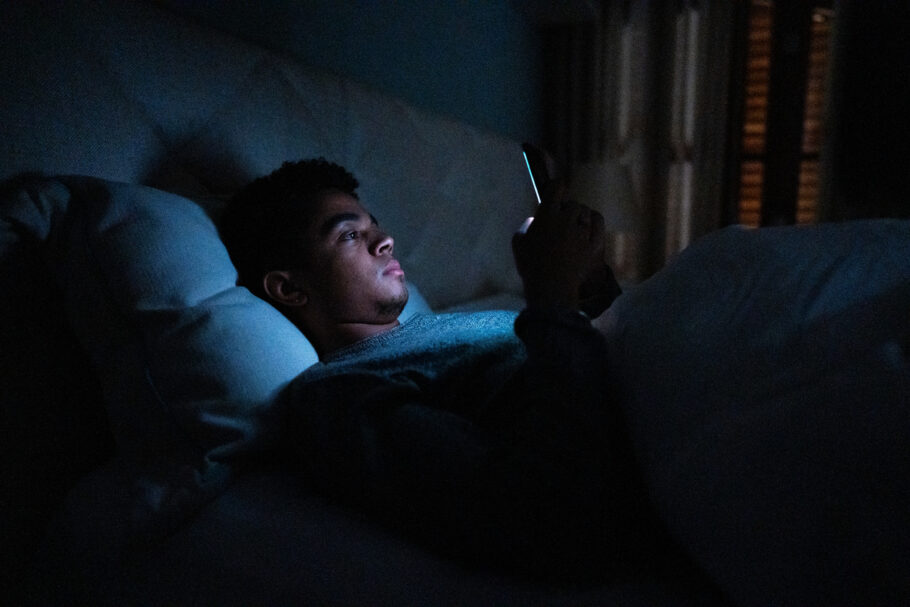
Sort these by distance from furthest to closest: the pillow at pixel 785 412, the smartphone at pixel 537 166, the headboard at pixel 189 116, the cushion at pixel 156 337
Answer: the smartphone at pixel 537 166 → the headboard at pixel 189 116 → the cushion at pixel 156 337 → the pillow at pixel 785 412

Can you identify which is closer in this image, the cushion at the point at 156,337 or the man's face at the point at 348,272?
the cushion at the point at 156,337

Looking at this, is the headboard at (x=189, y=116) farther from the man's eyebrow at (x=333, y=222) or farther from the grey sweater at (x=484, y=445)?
the grey sweater at (x=484, y=445)

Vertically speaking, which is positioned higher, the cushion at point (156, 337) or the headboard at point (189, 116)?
the headboard at point (189, 116)

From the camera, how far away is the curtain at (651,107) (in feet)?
10.4

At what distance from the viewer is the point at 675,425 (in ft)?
1.68

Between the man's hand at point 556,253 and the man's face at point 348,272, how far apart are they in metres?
0.29

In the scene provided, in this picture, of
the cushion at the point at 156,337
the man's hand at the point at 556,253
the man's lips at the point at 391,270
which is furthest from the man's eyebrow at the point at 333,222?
the man's hand at the point at 556,253

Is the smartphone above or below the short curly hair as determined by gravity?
above

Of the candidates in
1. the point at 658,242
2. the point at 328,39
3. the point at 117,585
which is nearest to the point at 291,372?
the point at 117,585

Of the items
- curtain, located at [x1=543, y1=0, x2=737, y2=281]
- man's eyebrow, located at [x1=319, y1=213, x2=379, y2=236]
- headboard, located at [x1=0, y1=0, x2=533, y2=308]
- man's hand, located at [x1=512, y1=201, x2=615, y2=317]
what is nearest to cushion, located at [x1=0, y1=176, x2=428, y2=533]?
A: headboard, located at [x1=0, y1=0, x2=533, y2=308]

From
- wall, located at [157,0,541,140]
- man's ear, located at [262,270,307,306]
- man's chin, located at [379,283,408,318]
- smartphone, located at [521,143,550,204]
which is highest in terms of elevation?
wall, located at [157,0,541,140]

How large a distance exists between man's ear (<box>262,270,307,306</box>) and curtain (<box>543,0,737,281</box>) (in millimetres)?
2541

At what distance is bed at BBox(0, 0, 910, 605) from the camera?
1.39 feet

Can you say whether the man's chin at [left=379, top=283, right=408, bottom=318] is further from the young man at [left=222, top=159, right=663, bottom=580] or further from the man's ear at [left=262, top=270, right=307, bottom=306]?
the man's ear at [left=262, top=270, right=307, bottom=306]
